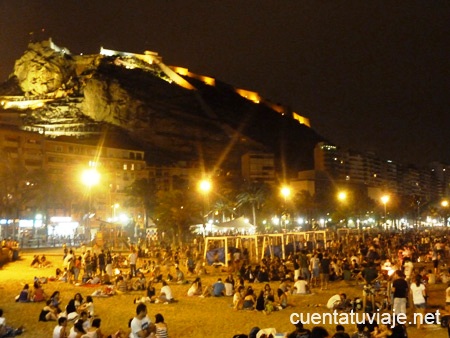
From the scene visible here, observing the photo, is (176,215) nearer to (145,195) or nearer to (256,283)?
(145,195)

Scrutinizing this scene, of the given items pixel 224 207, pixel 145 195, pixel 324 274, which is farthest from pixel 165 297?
pixel 145 195

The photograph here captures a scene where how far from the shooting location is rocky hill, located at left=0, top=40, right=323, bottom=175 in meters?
121

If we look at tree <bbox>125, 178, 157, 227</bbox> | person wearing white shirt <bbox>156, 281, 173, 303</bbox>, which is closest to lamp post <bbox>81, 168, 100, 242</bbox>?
person wearing white shirt <bbox>156, 281, 173, 303</bbox>

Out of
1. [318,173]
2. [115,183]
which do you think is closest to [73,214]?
[115,183]

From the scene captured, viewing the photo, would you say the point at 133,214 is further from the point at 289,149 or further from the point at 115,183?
the point at 289,149

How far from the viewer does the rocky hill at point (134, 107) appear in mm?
121125

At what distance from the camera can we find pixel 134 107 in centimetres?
12888

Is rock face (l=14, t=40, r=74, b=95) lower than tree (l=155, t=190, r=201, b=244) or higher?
higher

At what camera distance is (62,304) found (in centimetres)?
1723

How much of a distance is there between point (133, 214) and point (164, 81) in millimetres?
79851

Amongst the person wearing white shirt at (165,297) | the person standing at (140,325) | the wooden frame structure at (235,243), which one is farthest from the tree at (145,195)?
the person standing at (140,325)

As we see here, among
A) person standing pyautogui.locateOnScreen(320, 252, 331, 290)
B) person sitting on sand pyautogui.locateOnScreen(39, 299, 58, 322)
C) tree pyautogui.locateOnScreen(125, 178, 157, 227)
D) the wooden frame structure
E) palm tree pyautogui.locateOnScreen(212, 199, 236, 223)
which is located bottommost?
person sitting on sand pyautogui.locateOnScreen(39, 299, 58, 322)

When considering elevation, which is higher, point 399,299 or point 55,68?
point 55,68

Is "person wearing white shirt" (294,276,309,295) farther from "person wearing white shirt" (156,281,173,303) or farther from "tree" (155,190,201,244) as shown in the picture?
"tree" (155,190,201,244)
